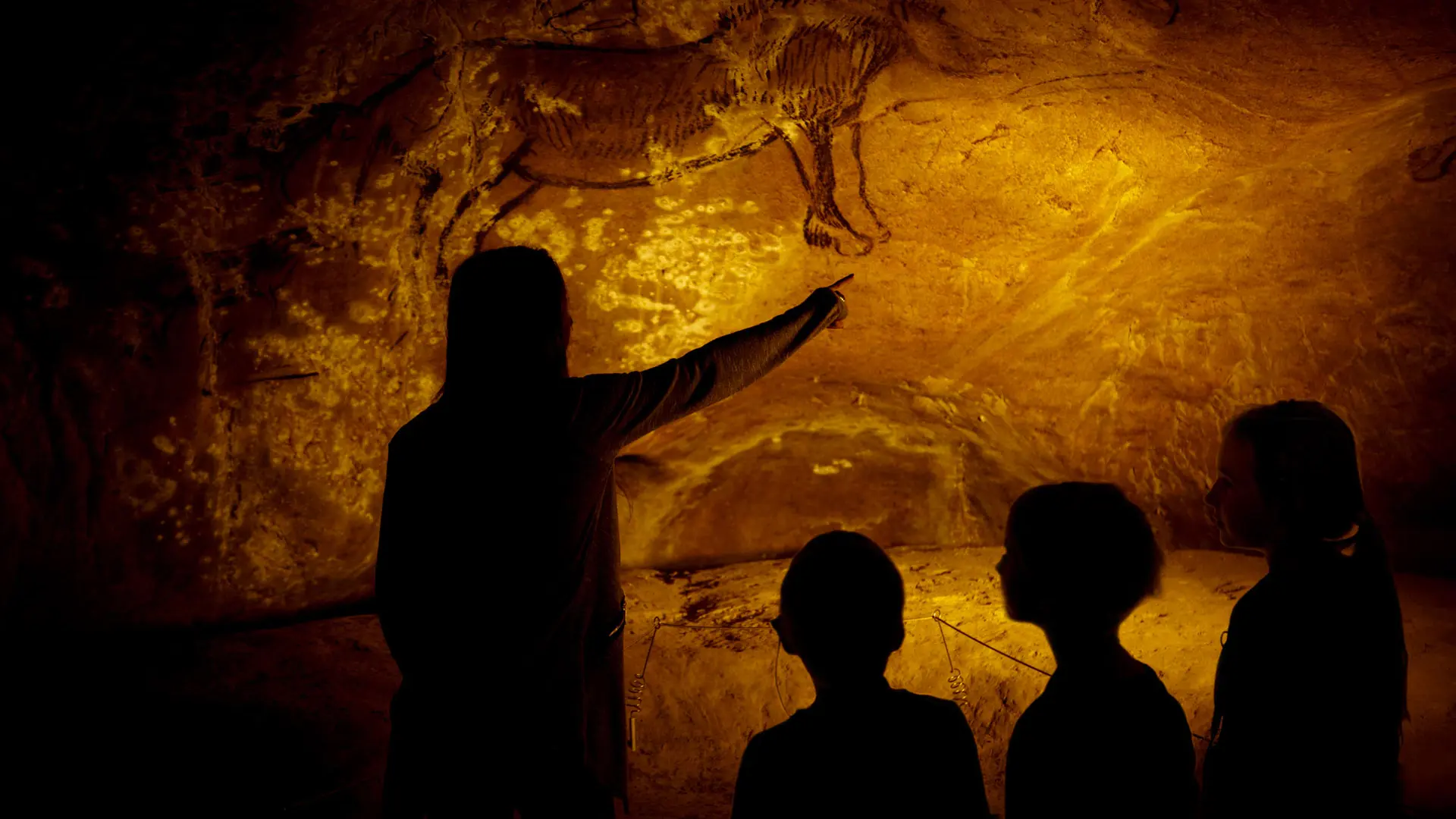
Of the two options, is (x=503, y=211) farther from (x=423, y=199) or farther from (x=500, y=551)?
(x=500, y=551)

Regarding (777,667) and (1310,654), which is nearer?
(1310,654)

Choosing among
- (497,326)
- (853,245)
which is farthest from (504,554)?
(853,245)

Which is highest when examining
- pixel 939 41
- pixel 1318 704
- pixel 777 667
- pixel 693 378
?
pixel 939 41

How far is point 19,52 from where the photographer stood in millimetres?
2695

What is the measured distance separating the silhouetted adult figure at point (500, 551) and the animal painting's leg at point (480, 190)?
1.50 meters

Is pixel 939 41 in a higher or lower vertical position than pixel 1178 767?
higher

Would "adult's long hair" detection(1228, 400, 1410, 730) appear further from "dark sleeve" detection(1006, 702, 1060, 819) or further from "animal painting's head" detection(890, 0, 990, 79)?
"animal painting's head" detection(890, 0, 990, 79)

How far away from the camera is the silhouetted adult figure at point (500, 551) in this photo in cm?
168

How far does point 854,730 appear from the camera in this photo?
1383mm

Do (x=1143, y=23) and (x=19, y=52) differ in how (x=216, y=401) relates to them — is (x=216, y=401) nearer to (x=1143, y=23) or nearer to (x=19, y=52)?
(x=19, y=52)

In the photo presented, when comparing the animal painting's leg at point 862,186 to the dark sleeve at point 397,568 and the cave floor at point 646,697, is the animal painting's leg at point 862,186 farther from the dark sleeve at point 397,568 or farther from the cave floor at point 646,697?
the dark sleeve at point 397,568

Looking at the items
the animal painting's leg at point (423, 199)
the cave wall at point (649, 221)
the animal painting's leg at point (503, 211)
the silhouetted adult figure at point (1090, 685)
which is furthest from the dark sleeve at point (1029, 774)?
the animal painting's leg at point (423, 199)

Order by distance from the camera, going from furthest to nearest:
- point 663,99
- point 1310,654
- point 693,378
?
point 663,99 < point 693,378 < point 1310,654

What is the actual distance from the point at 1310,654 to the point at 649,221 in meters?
2.51
